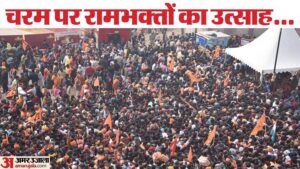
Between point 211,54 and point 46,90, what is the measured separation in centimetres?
823

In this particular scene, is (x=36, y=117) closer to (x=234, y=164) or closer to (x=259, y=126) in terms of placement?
(x=234, y=164)

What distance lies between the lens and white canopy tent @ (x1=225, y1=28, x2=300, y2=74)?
1762 centimetres

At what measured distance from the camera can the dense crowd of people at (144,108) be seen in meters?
12.0

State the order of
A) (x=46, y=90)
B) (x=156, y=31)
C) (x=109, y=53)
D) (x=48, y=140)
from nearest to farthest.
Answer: (x=48, y=140)
(x=46, y=90)
(x=109, y=53)
(x=156, y=31)

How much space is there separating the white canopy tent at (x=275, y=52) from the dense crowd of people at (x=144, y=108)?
52cm

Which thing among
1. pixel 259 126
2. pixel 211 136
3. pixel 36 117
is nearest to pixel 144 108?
pixel 211 136

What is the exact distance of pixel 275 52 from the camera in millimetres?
17812

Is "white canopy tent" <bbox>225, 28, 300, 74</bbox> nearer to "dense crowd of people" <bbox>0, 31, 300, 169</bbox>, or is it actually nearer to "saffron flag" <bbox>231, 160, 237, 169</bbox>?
"dense crowd of people" <bbox>0, 31, 300, 169</bbox>

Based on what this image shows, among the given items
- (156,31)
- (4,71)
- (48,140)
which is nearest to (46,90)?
(4,71)

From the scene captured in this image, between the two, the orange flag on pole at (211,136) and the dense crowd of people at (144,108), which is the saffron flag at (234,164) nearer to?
the dense crowd of people at (144,108)

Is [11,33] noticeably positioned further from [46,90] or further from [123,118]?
[123,118]

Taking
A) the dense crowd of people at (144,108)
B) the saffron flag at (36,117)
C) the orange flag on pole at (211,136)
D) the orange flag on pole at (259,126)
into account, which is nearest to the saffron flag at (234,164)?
the dense crowd of people at (144,108)

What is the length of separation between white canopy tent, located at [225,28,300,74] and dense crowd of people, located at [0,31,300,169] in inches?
20.4
